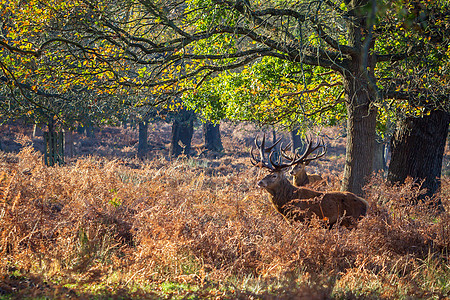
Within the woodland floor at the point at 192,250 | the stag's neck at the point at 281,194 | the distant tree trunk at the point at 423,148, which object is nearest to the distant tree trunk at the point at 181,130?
the distant tree trunk at the point at 423,148

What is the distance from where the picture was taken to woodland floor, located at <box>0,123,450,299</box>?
187 inches

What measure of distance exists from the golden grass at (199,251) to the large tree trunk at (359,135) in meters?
Result: 2.22

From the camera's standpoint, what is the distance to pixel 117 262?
17.5 ft

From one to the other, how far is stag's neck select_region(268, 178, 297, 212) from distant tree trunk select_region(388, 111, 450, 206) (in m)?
4.26

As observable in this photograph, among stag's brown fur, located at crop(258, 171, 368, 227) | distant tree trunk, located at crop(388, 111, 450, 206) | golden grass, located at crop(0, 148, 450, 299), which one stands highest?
distant tree trunk, located at crop(388, 111, 450, 206)

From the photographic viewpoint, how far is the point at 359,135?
10102 millimetres

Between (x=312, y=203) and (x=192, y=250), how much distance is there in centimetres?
322

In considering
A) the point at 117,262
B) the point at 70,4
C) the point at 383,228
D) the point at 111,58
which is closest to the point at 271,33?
the point at 111,58

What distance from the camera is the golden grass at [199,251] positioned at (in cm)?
480

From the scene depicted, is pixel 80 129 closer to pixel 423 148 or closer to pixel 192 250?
pixel 423 148

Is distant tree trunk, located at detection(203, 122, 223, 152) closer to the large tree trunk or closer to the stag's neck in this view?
the large tree trunk

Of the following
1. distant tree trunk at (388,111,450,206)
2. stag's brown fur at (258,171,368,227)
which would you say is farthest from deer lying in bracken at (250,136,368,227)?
distant tree trunk at (388,111,450,206)

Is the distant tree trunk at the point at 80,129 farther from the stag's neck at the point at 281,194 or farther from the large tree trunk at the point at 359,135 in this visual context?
the stag's neck at the point at 281,194

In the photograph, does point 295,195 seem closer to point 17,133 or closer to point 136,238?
point 136,238
